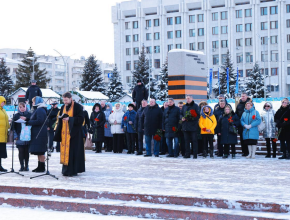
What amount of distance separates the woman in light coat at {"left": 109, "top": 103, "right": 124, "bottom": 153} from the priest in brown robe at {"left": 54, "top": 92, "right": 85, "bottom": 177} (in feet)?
23.5

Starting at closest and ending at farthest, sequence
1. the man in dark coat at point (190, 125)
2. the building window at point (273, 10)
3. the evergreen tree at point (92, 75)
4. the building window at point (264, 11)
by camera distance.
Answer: the man in dark coat at point (190, 125), the evergreen tree at point (92, 75), the building window at point (273, 10), the building window at point (264, 11)

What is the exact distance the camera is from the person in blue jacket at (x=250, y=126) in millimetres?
14469

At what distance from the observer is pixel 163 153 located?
53.8ft

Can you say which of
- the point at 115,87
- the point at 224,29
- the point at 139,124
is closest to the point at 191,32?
the point at 224,29

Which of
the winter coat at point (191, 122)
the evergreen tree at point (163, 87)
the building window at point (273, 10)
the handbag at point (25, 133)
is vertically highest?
the building window at point (273, 10)

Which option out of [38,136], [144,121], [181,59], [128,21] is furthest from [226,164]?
[128,21]

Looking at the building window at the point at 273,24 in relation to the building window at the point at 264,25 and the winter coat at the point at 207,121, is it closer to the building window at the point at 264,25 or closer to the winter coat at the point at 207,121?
the building window at the point at 264,25

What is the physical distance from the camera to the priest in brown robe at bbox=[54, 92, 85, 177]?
10.2m

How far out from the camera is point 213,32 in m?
87.2

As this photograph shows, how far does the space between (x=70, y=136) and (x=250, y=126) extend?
634 centimetres

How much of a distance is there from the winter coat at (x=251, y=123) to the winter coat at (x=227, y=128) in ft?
0.81

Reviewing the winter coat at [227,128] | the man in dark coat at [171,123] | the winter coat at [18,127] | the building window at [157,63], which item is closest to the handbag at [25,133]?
the winter coat at [18,127]

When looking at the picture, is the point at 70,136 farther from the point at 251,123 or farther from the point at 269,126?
the point at 269,126

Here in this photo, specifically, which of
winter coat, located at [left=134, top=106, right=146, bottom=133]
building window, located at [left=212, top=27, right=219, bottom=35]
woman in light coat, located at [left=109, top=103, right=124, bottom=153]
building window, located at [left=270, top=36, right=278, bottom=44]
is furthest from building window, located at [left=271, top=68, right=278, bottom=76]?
winter coat, located at [left=134, top=106, right=146, bottom=133]
